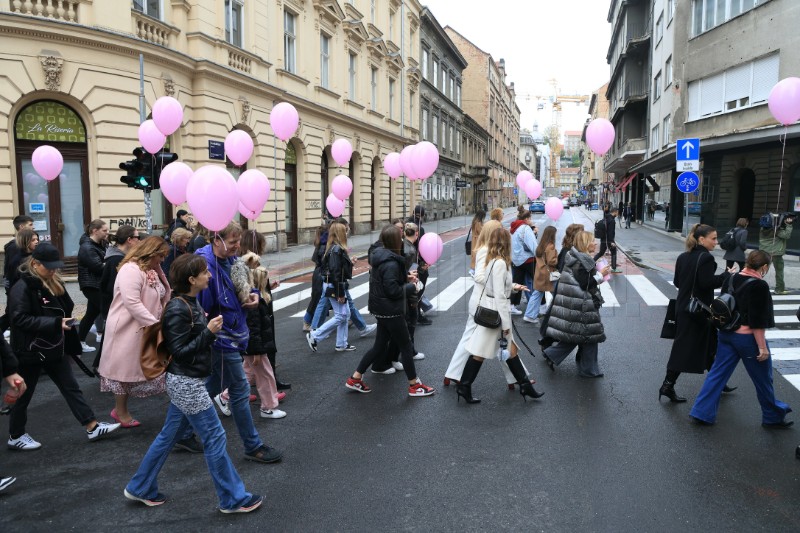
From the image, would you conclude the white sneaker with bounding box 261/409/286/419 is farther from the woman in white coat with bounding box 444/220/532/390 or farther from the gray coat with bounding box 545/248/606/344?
the gray coat with bounding box 545/248/606/344

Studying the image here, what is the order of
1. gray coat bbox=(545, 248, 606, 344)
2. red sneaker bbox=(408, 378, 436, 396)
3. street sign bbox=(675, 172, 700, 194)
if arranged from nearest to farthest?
1. red sneaker bbox=(408, 378, 436, 396)
2. gray coat bbox=(545, 248, 606, 344)
3. street sign bbox=(675, 172, 700, 194)

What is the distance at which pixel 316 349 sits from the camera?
8.04 metres

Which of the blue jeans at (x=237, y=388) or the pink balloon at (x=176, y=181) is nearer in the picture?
the blue jeans at (x=237, y=388)

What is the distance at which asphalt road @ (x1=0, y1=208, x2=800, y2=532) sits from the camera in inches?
147

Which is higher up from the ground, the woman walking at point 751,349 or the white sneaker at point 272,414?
the woman walking at point 751,349

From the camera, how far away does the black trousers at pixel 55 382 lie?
4.76 metres

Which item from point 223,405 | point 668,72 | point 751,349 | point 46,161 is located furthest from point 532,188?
point 668,72

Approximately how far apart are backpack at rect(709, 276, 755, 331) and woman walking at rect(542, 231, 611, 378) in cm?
158

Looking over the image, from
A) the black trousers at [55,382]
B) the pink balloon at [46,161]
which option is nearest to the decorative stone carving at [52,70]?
the pink balloon at [46,161]

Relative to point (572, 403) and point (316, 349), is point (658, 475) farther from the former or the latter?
point (316, 349)

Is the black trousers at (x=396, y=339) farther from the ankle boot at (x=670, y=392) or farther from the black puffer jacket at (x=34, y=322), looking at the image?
the black puffer jacket at (x=34, y=322)

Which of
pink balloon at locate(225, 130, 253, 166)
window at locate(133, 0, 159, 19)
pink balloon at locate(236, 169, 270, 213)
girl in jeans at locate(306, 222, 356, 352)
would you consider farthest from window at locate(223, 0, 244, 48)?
girl in jeans at locate(306, 222, 356, 352)

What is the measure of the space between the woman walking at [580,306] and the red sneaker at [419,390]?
163 cm

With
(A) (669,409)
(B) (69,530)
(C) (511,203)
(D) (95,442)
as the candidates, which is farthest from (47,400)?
(C) (511,203)
